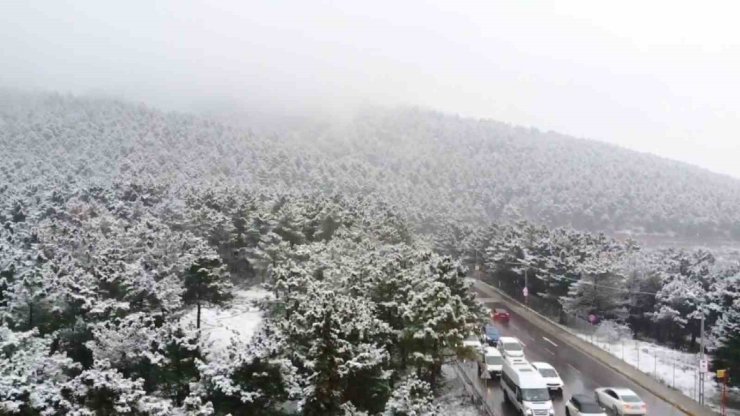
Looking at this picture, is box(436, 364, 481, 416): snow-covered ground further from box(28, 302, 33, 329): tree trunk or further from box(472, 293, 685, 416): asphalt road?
box(28, 302, 33, 329): tree trunk

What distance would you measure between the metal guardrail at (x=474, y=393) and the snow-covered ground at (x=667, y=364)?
11.6 meters

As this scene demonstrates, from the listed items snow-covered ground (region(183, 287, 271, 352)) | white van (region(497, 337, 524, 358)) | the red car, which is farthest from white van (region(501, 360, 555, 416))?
the red car

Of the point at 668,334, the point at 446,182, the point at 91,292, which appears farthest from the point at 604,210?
the point at 91,292

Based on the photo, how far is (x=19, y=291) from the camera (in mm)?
32875

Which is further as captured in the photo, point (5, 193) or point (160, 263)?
point (5, 193)

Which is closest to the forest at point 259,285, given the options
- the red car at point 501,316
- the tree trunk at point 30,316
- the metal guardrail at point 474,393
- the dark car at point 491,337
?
the tree trunk at point 30,316

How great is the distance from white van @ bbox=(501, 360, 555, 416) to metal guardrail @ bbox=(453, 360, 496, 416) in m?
1.41

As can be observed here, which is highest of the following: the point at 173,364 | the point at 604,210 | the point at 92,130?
the point at 92,130

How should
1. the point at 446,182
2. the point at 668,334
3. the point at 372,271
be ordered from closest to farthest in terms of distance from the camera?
the point at 372,271
the point at 668,334
the point at 446,182

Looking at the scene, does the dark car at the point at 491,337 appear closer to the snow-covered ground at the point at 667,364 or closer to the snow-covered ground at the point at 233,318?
the snow-covered ground at the point at 667,364

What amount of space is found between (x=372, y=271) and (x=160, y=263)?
18486 millimetres

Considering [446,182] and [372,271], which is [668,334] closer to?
[372,271]

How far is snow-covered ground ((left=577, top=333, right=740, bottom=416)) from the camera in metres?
32.8

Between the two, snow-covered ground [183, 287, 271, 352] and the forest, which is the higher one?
the forest
